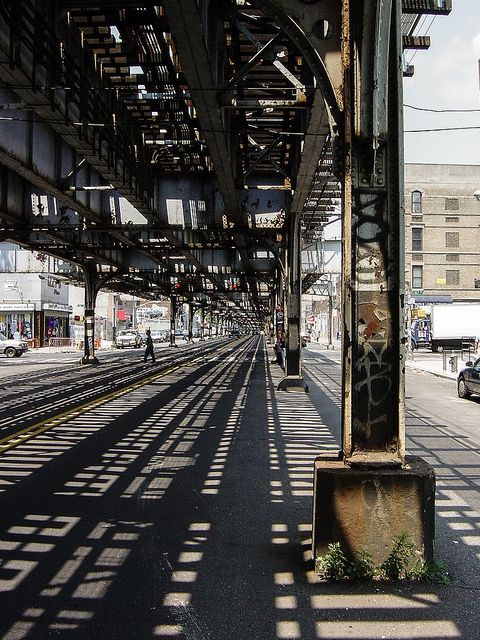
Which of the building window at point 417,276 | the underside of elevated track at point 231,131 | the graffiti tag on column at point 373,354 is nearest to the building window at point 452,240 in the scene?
the building window at point 417,276

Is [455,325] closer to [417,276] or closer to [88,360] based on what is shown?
[417,276]

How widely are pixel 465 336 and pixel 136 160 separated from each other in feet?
149

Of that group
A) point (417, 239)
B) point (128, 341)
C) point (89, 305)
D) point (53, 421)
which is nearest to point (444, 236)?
point (417, 239)

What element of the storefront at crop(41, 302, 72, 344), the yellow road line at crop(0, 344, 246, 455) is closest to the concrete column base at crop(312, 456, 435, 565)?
the yellow road line at crop(0, 344, 246, 455)

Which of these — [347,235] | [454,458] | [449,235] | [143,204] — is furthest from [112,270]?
[449,235]

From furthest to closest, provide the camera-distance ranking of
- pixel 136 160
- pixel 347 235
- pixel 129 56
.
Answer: pixel 136 160
pixel 129 56
pixel 347 235

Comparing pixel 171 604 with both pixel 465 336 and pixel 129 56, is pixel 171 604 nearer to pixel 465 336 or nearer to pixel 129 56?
pixel 129 56

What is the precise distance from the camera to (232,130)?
1346 cm

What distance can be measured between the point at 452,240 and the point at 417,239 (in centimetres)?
401

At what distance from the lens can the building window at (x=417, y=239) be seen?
2739 inches

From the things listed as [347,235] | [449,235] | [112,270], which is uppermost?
[449,235]

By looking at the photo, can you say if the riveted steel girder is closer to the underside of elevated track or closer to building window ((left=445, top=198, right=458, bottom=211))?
the underside of elevated track

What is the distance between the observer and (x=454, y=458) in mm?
9969

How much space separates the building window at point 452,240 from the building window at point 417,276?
13.8 ft
